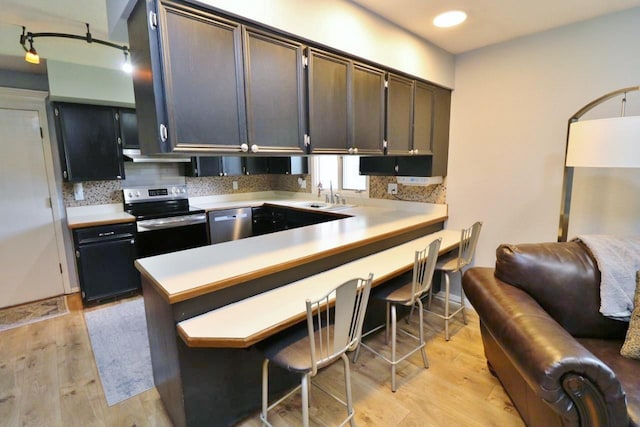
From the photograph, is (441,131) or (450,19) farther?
(441,131)

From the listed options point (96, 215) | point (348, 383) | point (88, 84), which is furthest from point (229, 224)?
point (348, 383)

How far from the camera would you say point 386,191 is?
364cm

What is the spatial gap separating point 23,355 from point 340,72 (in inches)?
127

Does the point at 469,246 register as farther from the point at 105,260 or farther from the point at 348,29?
the point at 105,260

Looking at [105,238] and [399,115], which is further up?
[399,115]

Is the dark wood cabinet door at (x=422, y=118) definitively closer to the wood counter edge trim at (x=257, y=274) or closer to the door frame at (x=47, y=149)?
the wood counter edge trim at (x=257, y=274)

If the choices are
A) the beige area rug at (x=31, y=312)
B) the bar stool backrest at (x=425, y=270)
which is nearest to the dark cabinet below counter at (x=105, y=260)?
the beige area rug at (x=31, y=312)

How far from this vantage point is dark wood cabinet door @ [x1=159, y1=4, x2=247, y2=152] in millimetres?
1380

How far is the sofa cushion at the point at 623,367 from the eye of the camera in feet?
4.04

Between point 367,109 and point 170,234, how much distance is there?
2.68m

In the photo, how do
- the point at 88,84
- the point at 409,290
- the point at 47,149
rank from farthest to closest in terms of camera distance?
the point at 47,149 → the point at 88,84 → the point at 409,290

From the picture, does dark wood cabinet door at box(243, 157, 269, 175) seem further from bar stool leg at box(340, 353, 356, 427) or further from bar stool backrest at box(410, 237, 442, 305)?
bar stool leg at box(340, 353, 356, 427)

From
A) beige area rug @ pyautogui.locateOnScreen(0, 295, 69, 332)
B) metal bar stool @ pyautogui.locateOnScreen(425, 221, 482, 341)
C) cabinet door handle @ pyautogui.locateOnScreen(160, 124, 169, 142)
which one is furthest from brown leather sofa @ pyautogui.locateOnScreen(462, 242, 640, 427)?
beige area rug @ pyautogui.locateOnScreen(0, 295, 69, 332)

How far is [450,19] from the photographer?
2.20 meters
